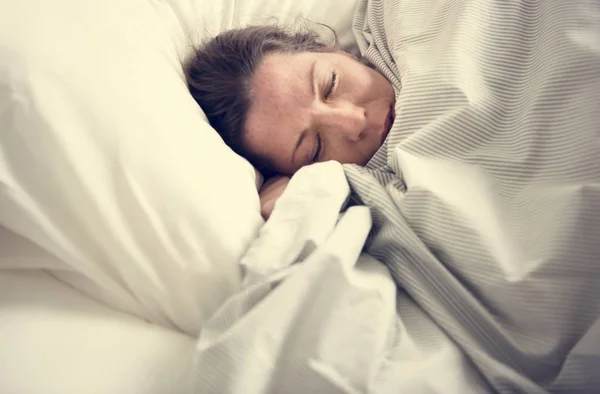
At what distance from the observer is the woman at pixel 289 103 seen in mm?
830

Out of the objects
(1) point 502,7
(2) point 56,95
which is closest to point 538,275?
(1) point 502,7

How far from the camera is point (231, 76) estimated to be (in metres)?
0.90

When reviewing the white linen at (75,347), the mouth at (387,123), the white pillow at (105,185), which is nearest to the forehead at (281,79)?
the mouth at (387,123)

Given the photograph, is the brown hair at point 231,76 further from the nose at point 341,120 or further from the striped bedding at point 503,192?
the striped bedding at point 503,192

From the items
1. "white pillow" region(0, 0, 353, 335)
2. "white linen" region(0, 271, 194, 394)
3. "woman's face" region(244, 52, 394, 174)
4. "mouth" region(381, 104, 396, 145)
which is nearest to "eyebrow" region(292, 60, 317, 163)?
"woman's face" region(244, 52, 394, 174)

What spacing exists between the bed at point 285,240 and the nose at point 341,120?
0.15 m

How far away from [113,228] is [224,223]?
0.12 metres

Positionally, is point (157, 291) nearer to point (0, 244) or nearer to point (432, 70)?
point (0, 244)

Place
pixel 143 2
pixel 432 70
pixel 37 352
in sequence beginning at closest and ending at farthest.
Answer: pixel 37 352
pixel 432 70
pixel 143 2

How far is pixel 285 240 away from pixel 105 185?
0.69ft

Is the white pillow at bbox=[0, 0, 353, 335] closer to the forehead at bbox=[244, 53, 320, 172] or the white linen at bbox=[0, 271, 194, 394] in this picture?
the white linen at bbox=[0, 271, 194, 394]

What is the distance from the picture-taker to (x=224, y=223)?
586 millimetres

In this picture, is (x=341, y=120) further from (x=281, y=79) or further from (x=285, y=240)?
(x=285, y=240)

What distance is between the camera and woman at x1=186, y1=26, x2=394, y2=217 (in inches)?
32.7
